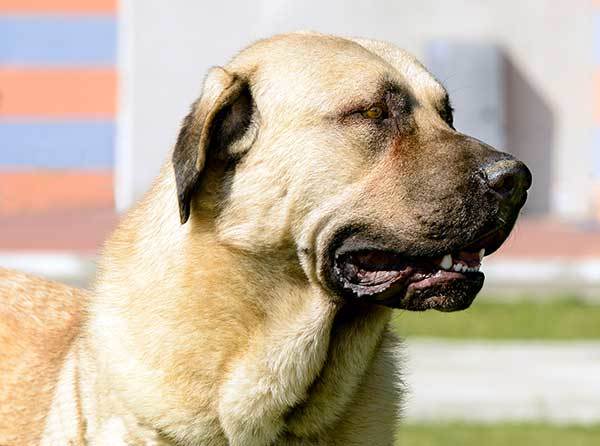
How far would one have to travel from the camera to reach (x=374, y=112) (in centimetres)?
454

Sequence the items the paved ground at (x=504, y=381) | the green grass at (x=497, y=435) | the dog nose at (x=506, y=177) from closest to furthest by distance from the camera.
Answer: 1. the dog nose at (x=506, y=177)
2. the green grass at (x=497, y=435)
3. the paved ground at (x=504, y=381)

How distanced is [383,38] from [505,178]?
1550 centimetres

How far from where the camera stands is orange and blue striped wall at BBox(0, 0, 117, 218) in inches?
808

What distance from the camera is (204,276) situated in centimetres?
450

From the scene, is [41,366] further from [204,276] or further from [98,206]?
[98,206]

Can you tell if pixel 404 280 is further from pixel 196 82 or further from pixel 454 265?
pixel 196 82

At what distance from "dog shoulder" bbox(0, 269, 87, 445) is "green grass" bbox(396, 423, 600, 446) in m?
3.07

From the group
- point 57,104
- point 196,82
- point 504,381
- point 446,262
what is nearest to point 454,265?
point 446,262

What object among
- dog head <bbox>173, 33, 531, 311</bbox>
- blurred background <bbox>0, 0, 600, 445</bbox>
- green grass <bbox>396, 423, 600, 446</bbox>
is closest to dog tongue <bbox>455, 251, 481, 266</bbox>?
dog head <bbox>173, 33, 531, 311</bbox>

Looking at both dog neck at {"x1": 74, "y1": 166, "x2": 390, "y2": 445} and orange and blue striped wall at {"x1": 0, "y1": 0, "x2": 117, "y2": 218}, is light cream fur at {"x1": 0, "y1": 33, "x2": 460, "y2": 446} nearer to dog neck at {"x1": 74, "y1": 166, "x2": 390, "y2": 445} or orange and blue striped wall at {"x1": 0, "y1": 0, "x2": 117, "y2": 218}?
dog neck at {"x1": 74, "y1": 166, "x2": 390, "y2": 445}

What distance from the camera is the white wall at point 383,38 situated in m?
19.8

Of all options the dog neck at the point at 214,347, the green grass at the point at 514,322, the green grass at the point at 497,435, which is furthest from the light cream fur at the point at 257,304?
the green grass at the point at 514,322

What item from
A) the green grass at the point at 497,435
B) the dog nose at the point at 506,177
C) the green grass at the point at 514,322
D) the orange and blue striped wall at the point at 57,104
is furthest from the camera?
the orange and blue striped wall at the point at 57,104

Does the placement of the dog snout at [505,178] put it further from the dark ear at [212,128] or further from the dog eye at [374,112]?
the dark ear at [212,128]
